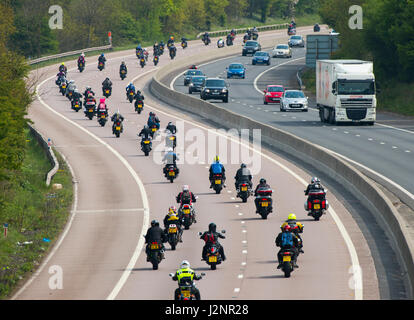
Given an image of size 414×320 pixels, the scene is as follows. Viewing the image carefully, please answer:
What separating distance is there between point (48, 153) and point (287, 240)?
27.5m

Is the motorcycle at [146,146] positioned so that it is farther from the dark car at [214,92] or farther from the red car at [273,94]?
the red car at [273,94]

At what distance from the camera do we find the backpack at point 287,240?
24656 mm

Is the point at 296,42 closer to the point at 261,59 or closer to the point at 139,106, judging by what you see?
the point at 261,59

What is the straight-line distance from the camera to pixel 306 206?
32.4 m

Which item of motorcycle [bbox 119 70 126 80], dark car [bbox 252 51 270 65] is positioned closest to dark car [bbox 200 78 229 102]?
motorcycle [bbox 119 70 126 80]

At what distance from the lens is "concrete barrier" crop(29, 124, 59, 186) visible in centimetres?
4178

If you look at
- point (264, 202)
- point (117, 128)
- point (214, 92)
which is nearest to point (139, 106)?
point (214, 92)

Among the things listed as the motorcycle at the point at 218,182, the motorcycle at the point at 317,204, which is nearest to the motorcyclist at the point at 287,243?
the motorcycle at the point at 317,204

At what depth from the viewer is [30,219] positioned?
34.9 meters

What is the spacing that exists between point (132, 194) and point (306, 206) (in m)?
8.78

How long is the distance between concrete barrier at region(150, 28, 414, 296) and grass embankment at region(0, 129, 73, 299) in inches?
386

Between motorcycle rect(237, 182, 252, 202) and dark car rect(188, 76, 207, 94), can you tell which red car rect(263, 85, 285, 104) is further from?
motorcycle rect(237, 182, 252, 202)
